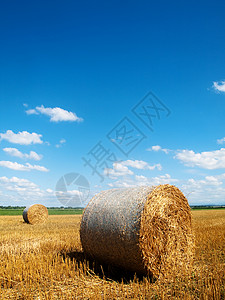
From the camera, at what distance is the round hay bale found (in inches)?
821

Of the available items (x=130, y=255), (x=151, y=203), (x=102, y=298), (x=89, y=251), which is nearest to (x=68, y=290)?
(x=102, y=298)

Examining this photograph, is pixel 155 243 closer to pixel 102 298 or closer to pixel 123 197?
pixel 123 197

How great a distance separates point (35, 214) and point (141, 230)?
17.7 meters

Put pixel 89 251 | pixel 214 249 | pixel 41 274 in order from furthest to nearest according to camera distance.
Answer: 1. pixel 214 249
2. pixel 89 251
3. pixel 41 274

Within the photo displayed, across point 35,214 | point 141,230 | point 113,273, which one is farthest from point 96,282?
point 35,214

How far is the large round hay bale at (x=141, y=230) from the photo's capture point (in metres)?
5.46

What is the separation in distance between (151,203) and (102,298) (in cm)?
208

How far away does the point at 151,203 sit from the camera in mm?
5754

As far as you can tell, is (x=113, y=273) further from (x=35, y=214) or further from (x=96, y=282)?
(x=35, y=214)

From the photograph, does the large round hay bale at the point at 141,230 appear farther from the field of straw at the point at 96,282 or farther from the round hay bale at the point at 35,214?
the round hay bale at the point at 35,214

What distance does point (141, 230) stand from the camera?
17.5 feet

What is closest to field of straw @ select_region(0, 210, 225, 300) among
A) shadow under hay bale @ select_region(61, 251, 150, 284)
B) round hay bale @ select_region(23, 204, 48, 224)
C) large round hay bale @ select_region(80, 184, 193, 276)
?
shadow under hay bale @ select_region(61, 251, 150, 284)

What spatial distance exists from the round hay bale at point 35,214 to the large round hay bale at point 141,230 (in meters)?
15.3

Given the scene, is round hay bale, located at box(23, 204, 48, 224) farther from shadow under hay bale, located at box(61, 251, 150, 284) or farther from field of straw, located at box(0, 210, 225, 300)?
shadow under hay bale, located at box(61, 251, 150, 284)
